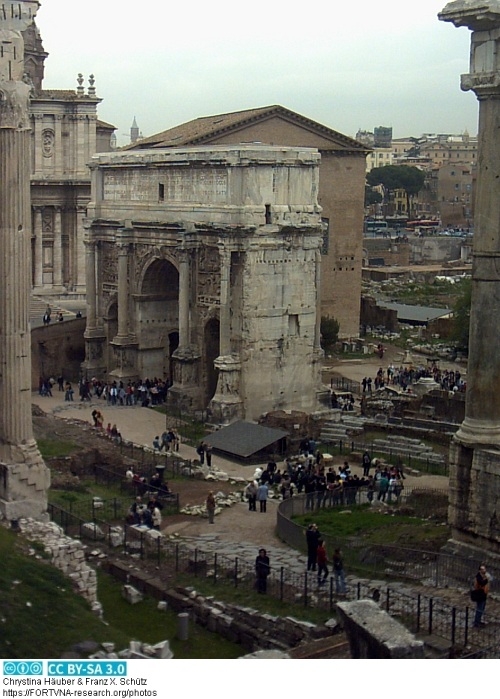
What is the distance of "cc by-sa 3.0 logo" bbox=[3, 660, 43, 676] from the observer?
414 inches

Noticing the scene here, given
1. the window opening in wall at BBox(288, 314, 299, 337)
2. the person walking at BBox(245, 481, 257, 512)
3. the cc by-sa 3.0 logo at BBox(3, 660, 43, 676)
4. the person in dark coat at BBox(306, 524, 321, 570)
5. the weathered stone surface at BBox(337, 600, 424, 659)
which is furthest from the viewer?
the window opening in wall at BBox(288, 314, 299, 337)

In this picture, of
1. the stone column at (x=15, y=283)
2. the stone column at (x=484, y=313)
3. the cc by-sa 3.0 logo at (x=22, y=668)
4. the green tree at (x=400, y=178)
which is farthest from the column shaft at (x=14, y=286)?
the green tree at (x=400, y=178)

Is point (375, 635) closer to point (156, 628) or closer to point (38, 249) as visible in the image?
point (156, 628)

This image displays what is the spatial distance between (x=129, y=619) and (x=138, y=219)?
23906 mm

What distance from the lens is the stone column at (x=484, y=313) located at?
56.4 ft

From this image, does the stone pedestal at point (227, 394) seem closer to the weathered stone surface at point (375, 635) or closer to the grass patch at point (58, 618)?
the grass patch at point (58, 618)

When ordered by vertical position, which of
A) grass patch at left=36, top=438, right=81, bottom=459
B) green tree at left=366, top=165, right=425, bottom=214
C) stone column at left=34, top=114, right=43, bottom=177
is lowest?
grass patch at left=36, top=438, right=81, bottom=459

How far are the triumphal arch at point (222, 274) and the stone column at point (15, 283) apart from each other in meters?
16.2

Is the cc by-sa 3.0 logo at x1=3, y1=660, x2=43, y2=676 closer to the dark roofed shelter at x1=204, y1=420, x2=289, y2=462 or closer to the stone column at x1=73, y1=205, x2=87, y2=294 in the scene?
the dark roofed shelter at x1=204, y1=420, x2=289, y2=462

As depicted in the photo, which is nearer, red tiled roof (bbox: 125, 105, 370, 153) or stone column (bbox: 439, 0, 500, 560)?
stone column (bbox: 439, 0, 500, 560)

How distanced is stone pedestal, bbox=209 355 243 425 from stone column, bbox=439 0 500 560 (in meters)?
17.5

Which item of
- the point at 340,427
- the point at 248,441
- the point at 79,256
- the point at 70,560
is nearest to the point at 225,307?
the point at 340,427

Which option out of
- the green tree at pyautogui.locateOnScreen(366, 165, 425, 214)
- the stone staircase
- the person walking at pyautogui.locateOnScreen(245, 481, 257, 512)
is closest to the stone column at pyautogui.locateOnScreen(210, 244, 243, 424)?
the stone staircase

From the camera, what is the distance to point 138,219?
39531 mm
